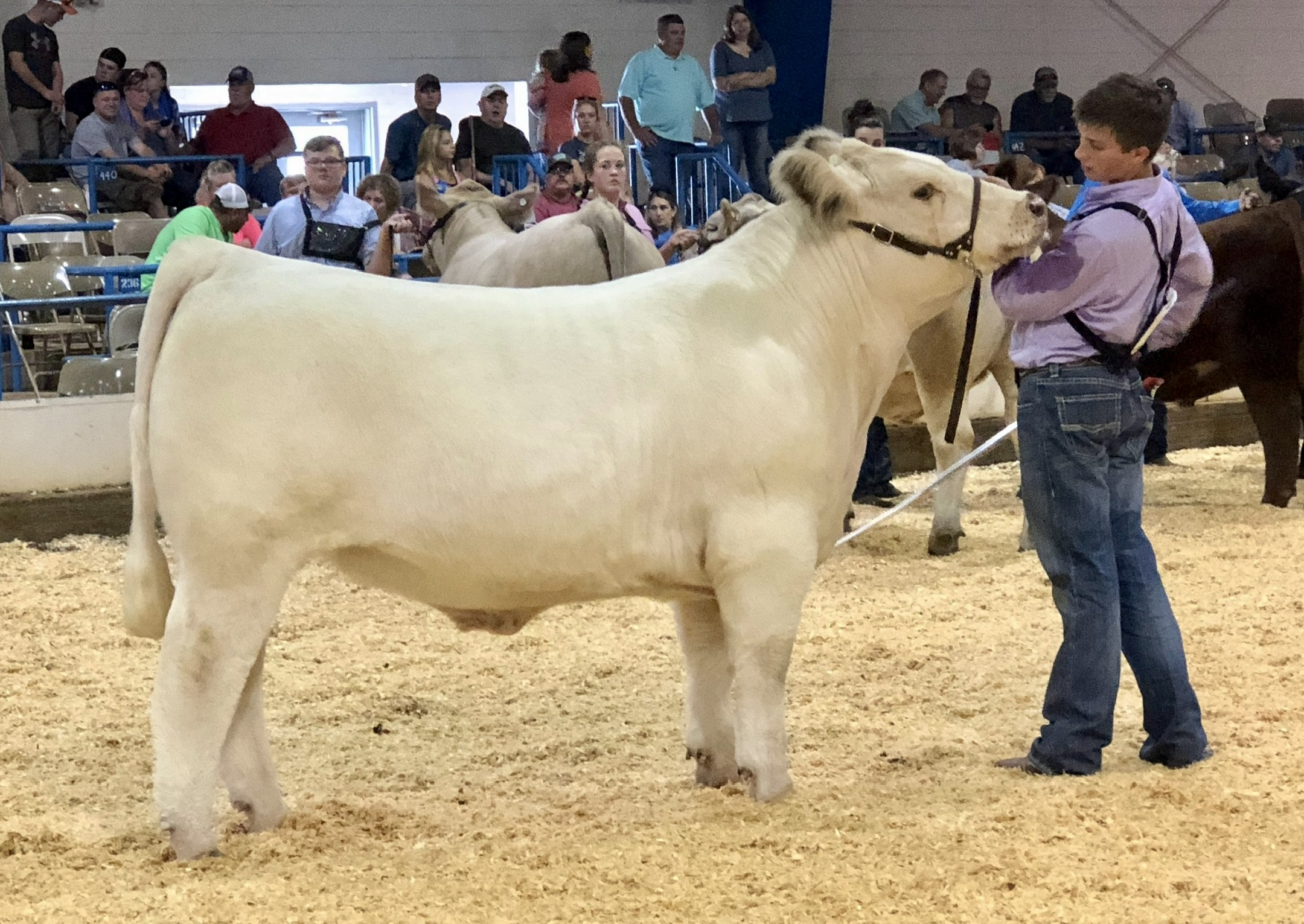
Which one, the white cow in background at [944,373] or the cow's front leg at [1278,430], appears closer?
the white cow in background at [944,373]

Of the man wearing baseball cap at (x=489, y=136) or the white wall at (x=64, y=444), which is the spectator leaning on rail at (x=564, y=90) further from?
the white wall at (x=64, y=444)

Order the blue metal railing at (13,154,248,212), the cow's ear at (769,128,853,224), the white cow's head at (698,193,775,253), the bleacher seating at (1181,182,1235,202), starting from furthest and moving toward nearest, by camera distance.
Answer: the bleacher seating at (1181,182,1235,202) → the blue metal railing at (13,154,248,212) → the white cow's head at (698,193,775,253) → the cow's ear at (769,128,853,224)

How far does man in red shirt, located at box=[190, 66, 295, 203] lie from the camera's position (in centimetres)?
1218

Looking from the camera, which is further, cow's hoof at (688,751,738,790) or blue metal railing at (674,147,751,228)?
blue metal railing at (674,147,751,228)

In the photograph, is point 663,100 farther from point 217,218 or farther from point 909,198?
point 909,198

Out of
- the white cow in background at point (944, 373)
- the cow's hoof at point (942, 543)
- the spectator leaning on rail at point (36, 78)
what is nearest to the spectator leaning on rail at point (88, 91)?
the spectator leaning on rail at point (36, 78)

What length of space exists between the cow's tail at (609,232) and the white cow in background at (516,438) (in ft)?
8.66

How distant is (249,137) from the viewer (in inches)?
→ 481

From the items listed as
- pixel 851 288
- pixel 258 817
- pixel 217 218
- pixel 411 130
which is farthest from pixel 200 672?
pixel 411 130

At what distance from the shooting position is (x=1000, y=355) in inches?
291

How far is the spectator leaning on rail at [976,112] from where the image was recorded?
1557cm

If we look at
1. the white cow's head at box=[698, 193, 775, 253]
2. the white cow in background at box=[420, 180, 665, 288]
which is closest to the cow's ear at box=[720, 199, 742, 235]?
the white cow's head at box=[698, 193, 775, 253]

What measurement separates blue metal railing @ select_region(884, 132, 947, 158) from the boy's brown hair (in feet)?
37.0

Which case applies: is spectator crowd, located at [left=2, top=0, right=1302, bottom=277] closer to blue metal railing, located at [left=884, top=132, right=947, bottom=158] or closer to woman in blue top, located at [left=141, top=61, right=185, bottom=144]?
woman in blue top, located at [left=141, top=61, right=185, bottom=144]
